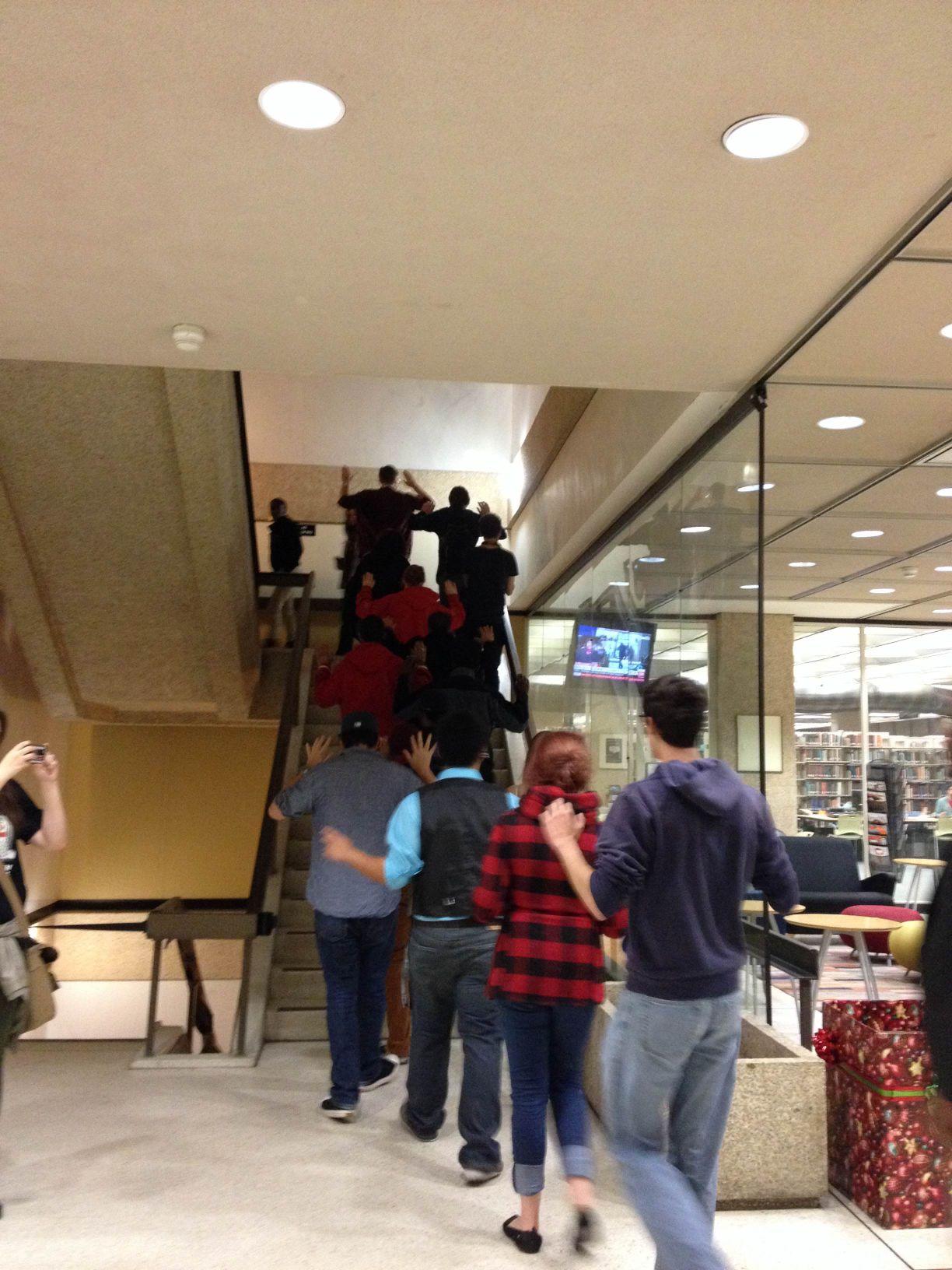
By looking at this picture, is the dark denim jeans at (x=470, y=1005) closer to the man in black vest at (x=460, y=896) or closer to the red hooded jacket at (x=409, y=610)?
the man in black vest at (x=460, y=896)

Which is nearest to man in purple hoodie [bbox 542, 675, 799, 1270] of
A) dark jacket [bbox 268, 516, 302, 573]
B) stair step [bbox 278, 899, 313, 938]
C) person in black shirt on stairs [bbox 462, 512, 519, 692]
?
stair step [bbox 278, 899, 313, 938]

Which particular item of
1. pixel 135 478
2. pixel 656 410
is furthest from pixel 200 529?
pixel 656 410

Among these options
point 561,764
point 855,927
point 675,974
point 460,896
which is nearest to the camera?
point 675,974

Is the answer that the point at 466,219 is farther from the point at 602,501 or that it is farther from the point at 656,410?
the point at 602,501

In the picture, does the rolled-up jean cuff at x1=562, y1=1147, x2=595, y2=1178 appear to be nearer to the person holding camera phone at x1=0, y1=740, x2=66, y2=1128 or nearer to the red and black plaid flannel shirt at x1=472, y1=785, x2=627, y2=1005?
the red and black plaid flannel shirt at x1=472, y1=785, x2=627, y2=1005

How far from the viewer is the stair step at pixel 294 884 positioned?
701 cm

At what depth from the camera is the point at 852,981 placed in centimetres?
875

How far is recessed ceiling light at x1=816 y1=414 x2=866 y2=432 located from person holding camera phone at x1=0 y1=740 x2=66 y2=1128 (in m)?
3.96

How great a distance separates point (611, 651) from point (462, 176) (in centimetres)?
449

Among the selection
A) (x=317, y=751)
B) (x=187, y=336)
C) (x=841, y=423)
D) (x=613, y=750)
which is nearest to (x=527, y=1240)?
(x=317, y=751)

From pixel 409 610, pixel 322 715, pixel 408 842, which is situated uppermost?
pixel 409 610

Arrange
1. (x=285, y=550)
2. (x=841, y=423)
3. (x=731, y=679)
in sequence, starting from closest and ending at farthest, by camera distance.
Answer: (x=731, y=679), (x=841, y=423), (x=285, y=550)

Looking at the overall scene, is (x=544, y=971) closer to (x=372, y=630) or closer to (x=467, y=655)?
(x=372, y=630)

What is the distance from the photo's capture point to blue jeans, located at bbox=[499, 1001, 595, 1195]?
333cm
